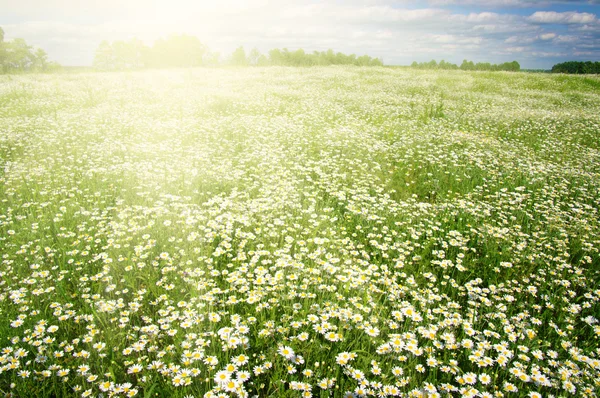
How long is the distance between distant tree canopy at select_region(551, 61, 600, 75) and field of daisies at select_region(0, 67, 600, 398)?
257ft

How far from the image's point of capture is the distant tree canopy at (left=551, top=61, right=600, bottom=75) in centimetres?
6688

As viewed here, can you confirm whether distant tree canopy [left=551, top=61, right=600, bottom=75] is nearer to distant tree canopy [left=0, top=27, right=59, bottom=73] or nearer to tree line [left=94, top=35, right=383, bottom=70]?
tree line [left=94, top=35, right=383, bottom=70]

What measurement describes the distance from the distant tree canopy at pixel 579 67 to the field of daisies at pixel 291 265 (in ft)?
257

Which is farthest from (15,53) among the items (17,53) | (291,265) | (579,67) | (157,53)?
(579,67)

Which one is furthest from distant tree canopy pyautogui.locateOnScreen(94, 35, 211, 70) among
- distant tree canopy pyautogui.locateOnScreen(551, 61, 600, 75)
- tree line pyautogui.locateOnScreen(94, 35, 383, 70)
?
distant tree canopy pyautogui.locateOnScreen(551, 61, 600, 75)

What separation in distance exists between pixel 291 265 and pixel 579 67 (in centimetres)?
9673

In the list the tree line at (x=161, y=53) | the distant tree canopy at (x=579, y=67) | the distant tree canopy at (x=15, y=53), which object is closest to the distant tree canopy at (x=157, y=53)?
the tree line at (x=161, y=53)

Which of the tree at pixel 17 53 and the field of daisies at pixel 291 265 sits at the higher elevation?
the tree at pixel 17 53

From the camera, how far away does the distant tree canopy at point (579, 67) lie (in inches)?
2633

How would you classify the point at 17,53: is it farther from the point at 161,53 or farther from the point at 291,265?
the point at 291,265

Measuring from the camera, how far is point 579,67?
236ft

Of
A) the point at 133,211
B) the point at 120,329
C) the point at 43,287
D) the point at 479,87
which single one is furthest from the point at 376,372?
the point at 479,87

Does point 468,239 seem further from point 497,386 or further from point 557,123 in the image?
point 557,123

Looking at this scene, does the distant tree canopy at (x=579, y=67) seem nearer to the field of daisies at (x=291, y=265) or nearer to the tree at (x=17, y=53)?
the field of daisies at (x=291, y=265)
